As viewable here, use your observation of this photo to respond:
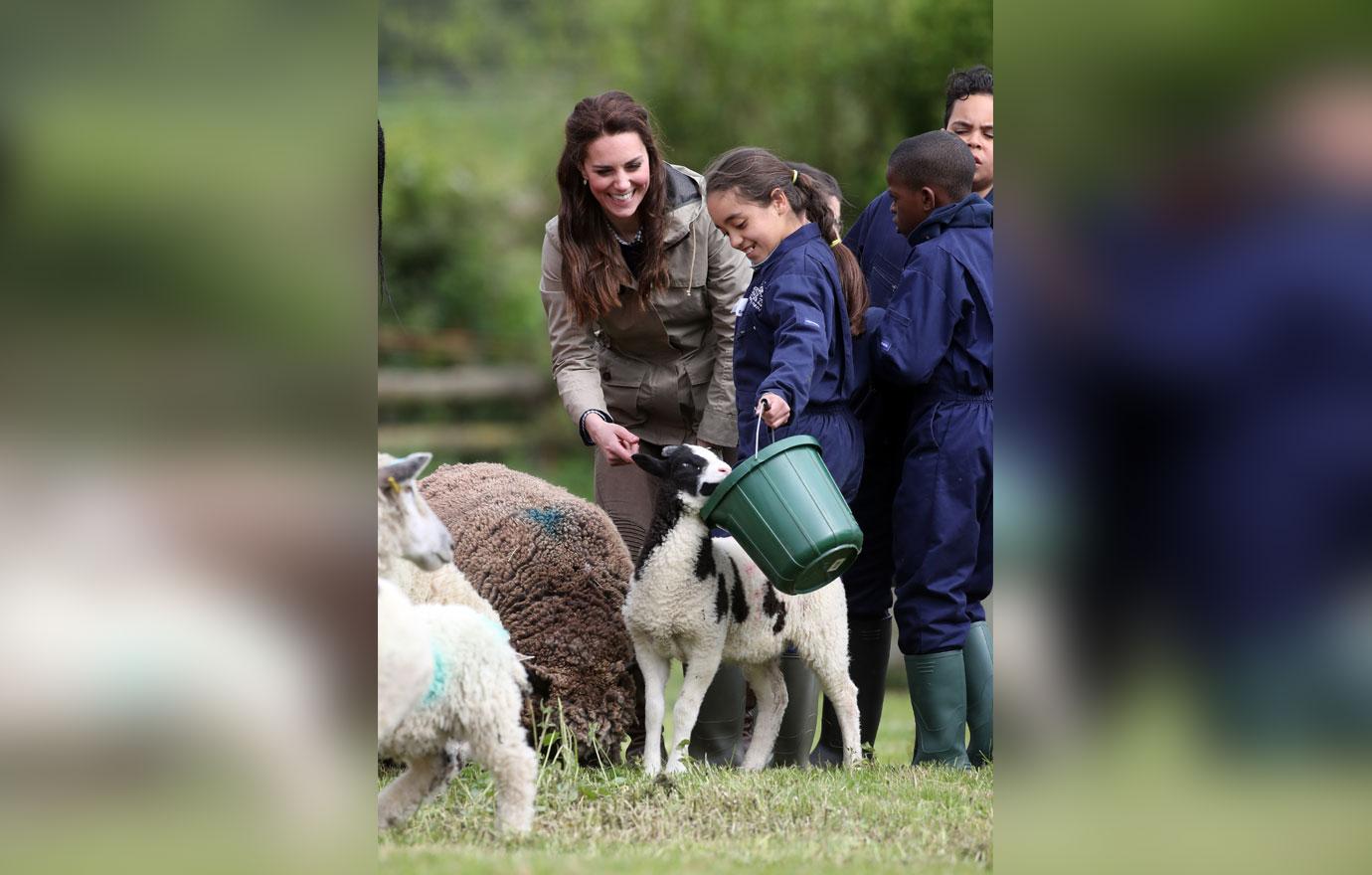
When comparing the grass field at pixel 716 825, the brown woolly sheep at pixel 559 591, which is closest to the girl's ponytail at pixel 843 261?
the brown woolly sheep at pixel 559 591

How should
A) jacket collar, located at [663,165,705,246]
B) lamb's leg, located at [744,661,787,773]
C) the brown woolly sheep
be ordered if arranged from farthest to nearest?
jacket collar, located at [663,165,705,246]
lamb's leg, located at [744,661,787,773]
the brown woolly sheep

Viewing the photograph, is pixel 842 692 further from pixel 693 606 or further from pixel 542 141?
pixel 542 141

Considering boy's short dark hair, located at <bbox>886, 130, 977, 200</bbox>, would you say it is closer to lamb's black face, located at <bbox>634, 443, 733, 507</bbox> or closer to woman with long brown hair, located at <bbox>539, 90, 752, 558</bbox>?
woman with long brown hair, located at <bbox>539, 90, 752, 558</bbox>

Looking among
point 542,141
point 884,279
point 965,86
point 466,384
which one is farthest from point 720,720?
point 542,141

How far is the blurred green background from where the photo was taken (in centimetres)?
1630

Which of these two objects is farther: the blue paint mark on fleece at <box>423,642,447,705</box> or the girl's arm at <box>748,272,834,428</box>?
the girl's arm at <box>748,272,834,428</box>

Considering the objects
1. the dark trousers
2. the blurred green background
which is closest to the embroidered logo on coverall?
the dark trousers

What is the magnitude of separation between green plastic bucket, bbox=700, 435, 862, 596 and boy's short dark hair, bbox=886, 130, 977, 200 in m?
1.52

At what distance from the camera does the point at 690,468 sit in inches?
178

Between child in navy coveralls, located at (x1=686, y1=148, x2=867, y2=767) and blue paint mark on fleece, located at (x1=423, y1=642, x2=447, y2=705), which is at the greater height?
child in navy coveralls, located at (x1=686, y1=148, x2=867, y2=767)

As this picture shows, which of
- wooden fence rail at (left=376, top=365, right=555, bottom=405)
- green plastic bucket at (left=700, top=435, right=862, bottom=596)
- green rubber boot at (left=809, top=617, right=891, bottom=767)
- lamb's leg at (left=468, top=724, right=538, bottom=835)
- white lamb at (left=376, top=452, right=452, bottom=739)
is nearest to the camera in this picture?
white lamb at (left=376, top=452, right=452, bottom=739)
